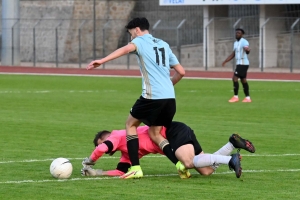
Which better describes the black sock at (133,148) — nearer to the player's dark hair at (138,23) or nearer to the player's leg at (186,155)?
the player's leg at (186,155)

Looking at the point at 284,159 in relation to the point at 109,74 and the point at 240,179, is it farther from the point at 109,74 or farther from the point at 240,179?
the point at 109,74

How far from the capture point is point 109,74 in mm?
40844

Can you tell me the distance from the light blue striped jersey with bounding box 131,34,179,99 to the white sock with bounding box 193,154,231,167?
0.89 meters

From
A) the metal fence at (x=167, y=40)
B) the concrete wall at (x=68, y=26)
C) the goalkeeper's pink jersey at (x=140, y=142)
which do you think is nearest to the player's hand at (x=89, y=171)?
the goalkeeper's pink jersey at (x=140, y=142)

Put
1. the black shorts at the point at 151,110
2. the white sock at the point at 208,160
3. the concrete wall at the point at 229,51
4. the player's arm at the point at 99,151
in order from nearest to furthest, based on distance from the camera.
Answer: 1. the white sock at the point at 208,160
2. the player's arm at the point at 99,151
3. the black shorts at the point at 151,110
4. the concrete wall at the point at 229,51

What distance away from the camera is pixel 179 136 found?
443 inches

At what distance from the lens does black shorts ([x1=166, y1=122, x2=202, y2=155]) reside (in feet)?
36.7

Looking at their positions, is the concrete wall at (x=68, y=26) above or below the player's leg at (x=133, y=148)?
above

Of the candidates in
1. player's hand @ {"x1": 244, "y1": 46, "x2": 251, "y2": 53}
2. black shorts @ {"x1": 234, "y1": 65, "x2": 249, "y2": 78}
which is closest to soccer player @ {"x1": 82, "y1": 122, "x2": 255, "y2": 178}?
player's hand @ {"x1": 244, "y1": 46, "x2": 251, "y2": 53}

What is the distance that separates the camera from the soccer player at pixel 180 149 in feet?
35.7

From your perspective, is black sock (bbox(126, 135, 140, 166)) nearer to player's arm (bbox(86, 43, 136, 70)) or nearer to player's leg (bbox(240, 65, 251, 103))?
player's arm (bbox(86, 43, 136, 70))

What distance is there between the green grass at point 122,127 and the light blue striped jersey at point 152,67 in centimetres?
111

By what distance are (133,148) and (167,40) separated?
3718 cm

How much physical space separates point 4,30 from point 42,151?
34752 millimetres
